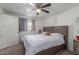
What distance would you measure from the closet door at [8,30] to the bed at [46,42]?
0.20 metres

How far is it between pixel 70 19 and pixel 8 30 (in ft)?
3.80

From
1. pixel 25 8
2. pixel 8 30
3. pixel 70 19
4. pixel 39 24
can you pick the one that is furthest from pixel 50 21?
pixel 8 30

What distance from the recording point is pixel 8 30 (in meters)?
1.59

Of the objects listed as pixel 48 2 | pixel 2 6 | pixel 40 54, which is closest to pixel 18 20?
pixel 2 6

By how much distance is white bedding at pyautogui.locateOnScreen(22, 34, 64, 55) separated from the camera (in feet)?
4.99

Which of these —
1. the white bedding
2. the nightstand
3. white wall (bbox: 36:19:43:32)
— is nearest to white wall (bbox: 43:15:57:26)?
white wall (bbox: 36:19:43:32)

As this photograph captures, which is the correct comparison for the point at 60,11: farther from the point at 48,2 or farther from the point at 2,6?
the point at 2,6

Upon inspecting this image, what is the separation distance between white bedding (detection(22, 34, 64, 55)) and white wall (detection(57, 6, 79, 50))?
18 cm

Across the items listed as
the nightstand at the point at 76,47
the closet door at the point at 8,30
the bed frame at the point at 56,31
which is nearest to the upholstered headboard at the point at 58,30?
the bed frame at the point at 56,31

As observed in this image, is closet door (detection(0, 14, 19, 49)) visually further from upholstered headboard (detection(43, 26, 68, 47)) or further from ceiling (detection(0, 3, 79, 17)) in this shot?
upholstered headboard (detection(43, 26, 68, 47))

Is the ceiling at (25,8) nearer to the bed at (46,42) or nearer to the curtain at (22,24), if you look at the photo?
the curtain at (22,24)

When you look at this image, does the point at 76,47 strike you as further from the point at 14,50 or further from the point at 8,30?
the point at 8,30

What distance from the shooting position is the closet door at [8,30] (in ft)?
5.04

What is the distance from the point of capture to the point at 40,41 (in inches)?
60.8
